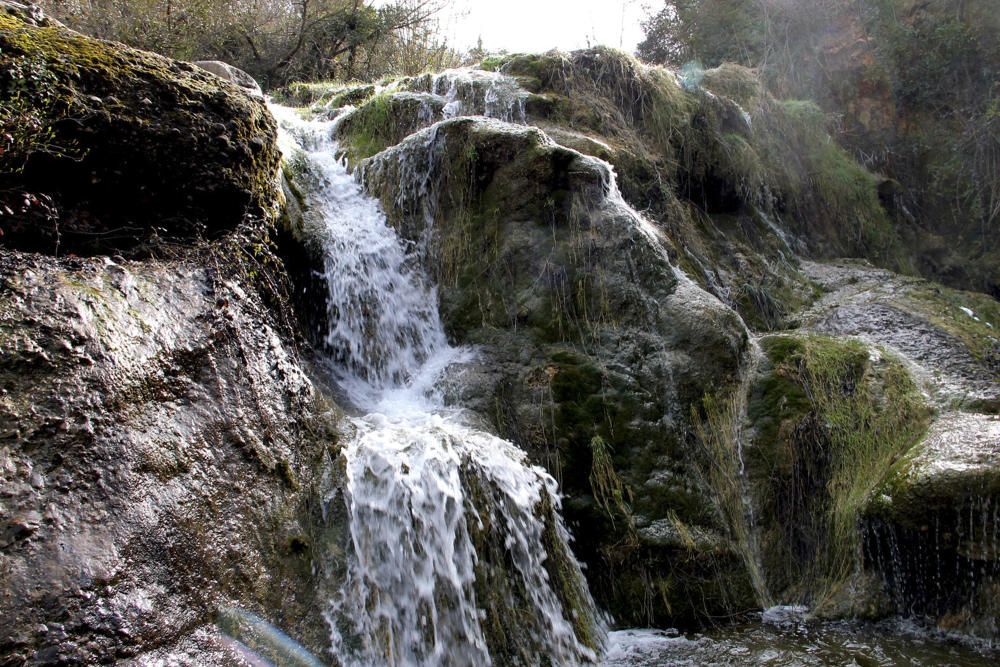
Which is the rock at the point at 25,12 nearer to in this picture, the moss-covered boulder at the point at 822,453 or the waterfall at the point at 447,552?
the waterfall at the point at 447,552

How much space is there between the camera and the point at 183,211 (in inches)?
157

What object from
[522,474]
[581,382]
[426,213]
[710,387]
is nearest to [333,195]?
[426,213]

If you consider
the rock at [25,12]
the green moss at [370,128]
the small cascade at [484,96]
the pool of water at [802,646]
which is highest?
the small cascade at [484,96]

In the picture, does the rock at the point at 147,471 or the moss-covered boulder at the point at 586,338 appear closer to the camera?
the rock at the point at 147,471

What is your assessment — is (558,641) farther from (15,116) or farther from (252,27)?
(252,27)

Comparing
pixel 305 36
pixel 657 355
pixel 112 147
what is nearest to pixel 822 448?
pixel 657 355

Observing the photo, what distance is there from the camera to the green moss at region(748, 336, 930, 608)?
4.34 metres

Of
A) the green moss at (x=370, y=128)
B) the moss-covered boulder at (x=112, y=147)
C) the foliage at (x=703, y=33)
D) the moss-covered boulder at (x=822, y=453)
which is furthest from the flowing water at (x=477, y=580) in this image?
the foliage at (x=703, y=33)

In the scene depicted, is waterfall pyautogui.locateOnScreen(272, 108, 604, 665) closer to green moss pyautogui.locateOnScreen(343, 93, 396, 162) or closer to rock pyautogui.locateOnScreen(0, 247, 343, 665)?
rock pyautogui.locateOnScreen(0, 247, 343, 665)

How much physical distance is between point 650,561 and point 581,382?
1.33 meters

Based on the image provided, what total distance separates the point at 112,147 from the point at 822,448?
15.9 feet

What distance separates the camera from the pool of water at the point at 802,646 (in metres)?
3.57

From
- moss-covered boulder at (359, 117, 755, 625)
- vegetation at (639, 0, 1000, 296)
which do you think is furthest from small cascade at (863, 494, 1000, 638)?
vegetation at (639, 0, 1000, 296)

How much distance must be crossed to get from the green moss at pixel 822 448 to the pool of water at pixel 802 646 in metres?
0.34
